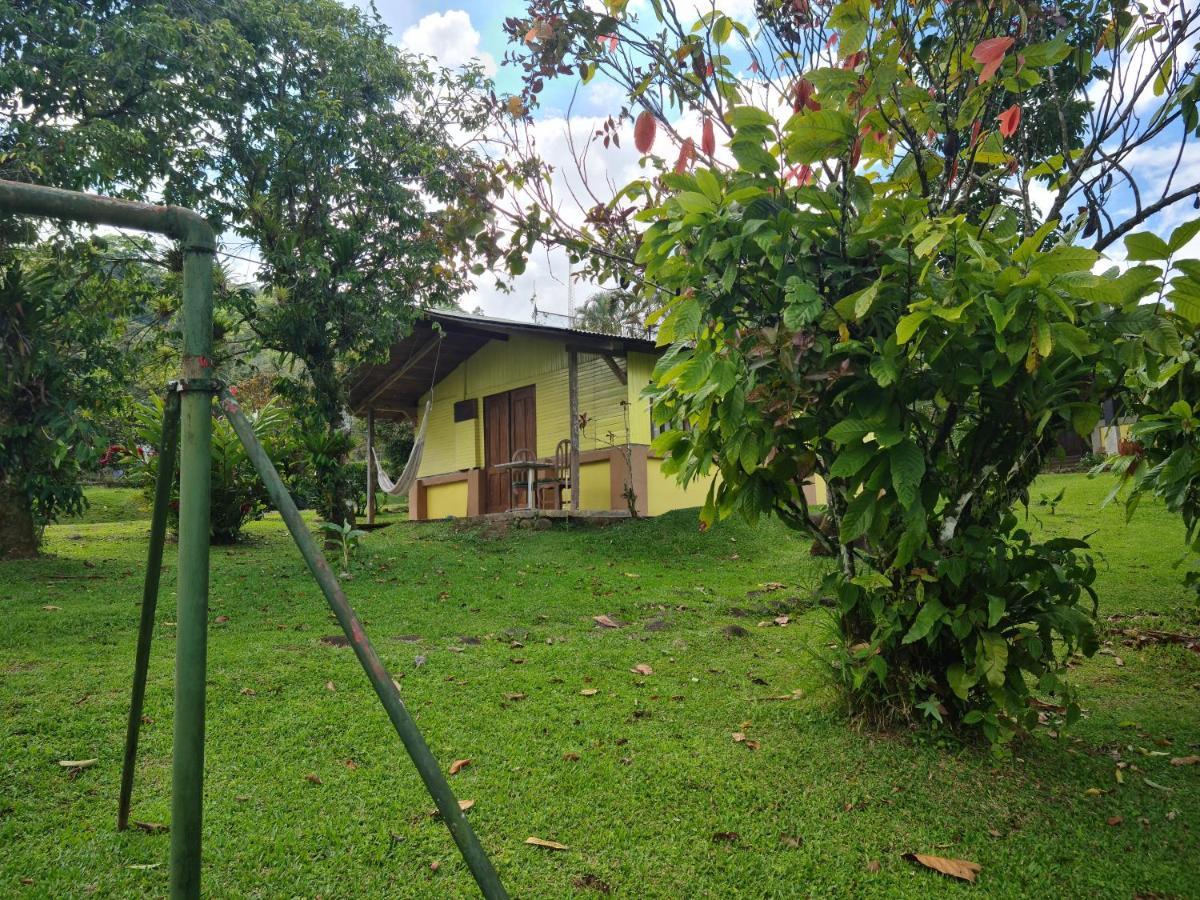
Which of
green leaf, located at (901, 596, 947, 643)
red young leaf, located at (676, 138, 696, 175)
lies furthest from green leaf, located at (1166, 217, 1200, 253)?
red young leaf, located at (676, 138, 696, 175)

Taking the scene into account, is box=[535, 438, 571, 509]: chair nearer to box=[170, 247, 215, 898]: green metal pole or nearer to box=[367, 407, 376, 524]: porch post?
box=[367, 407, 376, 524]: porch post

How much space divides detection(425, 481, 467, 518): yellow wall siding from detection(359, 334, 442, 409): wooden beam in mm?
1987

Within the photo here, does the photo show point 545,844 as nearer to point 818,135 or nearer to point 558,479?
point 818,135

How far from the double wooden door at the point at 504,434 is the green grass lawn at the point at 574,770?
7.20 metres

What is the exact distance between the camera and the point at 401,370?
1262cm

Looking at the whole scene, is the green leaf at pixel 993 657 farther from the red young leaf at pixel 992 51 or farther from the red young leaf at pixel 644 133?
the red young leaf at pixel 644 133

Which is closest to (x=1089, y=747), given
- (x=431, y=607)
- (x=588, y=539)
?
(x=431, y=607)

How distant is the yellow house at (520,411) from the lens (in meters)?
11.0

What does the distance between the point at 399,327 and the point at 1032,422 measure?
7.41m

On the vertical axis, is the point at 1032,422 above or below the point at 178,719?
above

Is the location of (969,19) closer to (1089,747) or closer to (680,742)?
(1089,747)

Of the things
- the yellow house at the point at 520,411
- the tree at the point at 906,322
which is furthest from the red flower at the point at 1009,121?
the yellow house at the point at 520,411

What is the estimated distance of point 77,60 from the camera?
6.95 meters

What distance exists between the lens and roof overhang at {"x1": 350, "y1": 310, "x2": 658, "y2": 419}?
1051 cm
